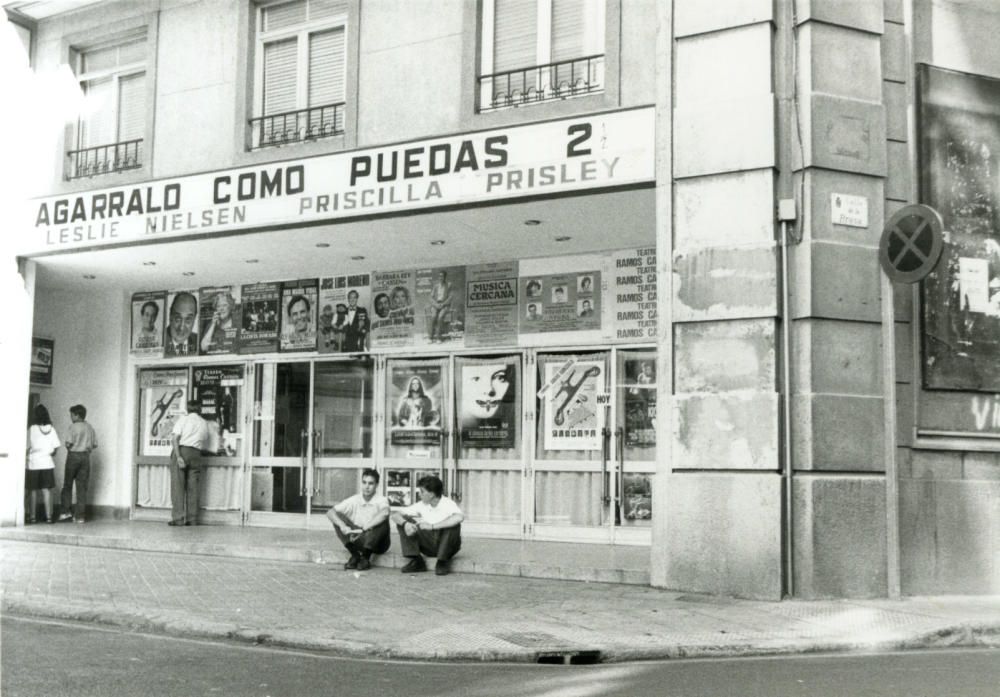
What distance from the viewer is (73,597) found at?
9.34m

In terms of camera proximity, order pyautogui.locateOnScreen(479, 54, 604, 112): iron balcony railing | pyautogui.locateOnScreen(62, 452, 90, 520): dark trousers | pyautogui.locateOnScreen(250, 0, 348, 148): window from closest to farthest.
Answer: pyautogui.locateOnScreen(479, 54, 604, 112): iron balcony railing, pyautogui.locateOnScreen(250, 0, 348, 148): window, pyautogui.locateOnScreen(62, 452, 90, 520): dark trousers

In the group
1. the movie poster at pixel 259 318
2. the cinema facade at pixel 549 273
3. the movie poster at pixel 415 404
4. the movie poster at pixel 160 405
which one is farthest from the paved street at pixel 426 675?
the movie poster at pixel 160 405

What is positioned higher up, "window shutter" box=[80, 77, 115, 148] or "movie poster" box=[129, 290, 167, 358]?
"window shutter" box=[80, 77, 115, 148]

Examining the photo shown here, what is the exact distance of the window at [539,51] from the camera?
37.2 feet

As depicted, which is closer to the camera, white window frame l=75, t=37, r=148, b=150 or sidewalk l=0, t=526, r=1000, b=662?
sidewalk l=0, t=526, r=1000, b=662

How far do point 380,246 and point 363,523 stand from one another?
141 inches

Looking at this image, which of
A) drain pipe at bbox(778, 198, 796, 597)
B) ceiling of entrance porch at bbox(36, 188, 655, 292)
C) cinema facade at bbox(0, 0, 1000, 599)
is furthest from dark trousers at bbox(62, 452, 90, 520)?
drain pipe at bbox(778, 198, 796, 597)

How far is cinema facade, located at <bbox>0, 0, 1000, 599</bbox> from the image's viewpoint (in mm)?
9586

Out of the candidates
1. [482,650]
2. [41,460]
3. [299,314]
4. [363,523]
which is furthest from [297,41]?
[482,650]

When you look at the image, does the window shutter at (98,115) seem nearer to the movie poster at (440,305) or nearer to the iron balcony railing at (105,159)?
the iron balcony railing at (105,159)

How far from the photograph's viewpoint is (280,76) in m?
13.4

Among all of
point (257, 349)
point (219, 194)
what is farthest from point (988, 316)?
point (257, 349)

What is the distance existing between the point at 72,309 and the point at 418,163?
8005 millimetres

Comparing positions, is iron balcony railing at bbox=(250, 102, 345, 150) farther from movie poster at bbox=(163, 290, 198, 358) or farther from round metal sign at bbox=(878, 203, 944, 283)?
round metal sign at bbox=(878, 203, 944, 283)
